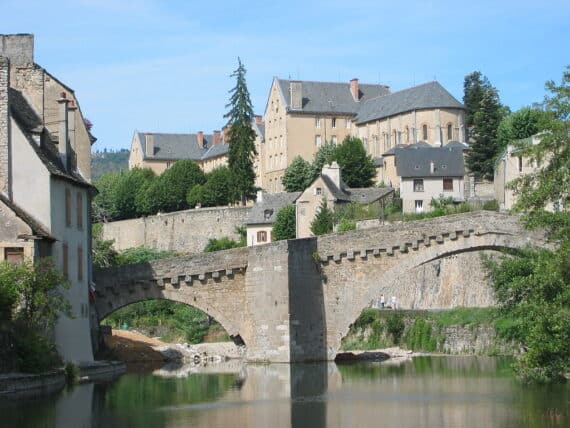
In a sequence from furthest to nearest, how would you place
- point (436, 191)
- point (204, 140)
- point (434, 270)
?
point (204, 140)
point (436, 191)
point (434, 270)

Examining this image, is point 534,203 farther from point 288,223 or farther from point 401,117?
point 401,117

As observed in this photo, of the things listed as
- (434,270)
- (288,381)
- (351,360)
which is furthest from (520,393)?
(434,270)

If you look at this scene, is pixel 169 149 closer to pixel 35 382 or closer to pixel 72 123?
pixel 72 123

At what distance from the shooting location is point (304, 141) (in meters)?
123

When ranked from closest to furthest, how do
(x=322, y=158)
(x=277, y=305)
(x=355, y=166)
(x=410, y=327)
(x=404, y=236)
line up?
(x=277, y=305) < (x=404, y=236) < (x=410, y=327) < (x=355, y=166) < (x=322, y=158)

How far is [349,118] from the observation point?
125 metres

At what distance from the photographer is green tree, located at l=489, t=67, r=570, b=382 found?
34500mm

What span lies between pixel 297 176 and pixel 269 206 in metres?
11.8

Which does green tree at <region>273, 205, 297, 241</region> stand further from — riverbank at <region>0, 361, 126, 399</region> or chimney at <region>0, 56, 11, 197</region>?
chimney at <region>0, 56, 11, 197</region>

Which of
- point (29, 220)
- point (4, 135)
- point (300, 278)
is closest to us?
point (29, 220)

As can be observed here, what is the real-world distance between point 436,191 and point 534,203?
56277 mm

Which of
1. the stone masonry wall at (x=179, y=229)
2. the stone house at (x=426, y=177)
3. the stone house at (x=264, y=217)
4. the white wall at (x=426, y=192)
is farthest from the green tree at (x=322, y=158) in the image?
the white wall at (x=426, y=192)

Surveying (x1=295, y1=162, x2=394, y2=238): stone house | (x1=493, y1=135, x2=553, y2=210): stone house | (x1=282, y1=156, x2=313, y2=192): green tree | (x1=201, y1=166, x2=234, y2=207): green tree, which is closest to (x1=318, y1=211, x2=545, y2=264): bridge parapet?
(x1=493, y1=135, x2=553, y2=210): stone house

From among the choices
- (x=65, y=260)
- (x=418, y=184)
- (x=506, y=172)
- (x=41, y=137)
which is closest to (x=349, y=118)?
(x=418, y=184)
